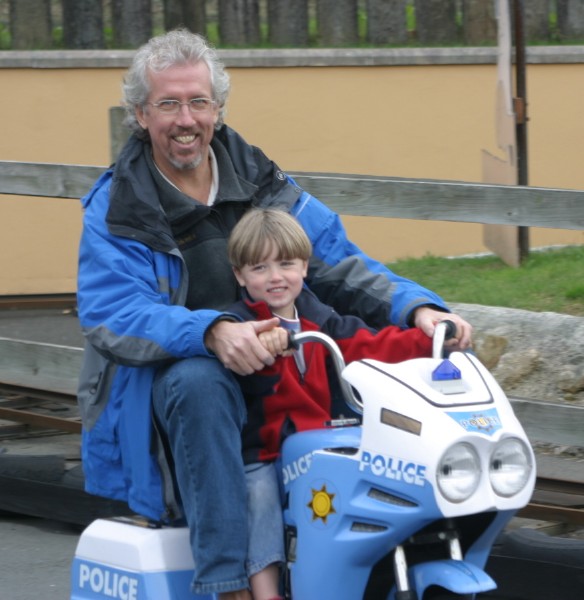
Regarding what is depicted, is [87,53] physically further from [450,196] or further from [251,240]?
[251,240]

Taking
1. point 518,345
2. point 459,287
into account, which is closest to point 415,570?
point 518,345

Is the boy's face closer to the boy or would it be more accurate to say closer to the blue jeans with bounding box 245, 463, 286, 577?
the boy

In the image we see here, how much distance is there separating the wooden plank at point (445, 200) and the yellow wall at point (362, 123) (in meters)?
4.02

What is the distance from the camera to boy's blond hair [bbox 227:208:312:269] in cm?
318

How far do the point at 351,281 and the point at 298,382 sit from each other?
1.42 ft

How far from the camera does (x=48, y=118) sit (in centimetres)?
964

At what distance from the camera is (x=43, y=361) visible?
5652 millimetres

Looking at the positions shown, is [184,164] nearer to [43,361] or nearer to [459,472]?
[459,472]

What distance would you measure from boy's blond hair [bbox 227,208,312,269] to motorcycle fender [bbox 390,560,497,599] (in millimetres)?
821

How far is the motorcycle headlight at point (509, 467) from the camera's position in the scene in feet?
9.28

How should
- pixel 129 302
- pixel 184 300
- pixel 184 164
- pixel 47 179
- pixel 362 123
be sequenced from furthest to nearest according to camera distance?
pixel 362 123 → pixel 47 179 → pixel 184 164 → pixel 184 300 → pixel 129 302

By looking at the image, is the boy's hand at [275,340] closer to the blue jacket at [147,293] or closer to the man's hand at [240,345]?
the man's hand at [240,345]

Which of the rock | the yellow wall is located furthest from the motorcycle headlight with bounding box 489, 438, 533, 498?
the yellow wall

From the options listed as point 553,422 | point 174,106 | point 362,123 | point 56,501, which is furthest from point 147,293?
point 362,123
